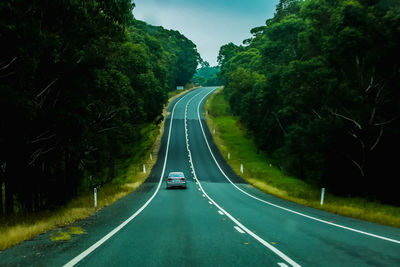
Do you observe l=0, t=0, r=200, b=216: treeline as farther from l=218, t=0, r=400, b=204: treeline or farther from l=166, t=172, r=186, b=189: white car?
l=218, t=0, r=400, b=204: treeline

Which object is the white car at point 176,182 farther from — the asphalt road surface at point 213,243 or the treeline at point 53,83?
the asphalt road surface at point 213,243

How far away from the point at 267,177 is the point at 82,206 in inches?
913

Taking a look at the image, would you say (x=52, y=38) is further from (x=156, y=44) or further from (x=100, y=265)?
(x=156, y=44)

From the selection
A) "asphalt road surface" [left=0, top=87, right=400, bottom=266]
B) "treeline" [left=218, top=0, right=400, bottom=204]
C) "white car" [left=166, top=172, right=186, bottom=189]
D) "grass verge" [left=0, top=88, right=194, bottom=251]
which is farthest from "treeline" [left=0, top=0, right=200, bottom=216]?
"treeline" [left=218, top=0, right=400, bottom=204]

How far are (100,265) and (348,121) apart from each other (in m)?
24.5

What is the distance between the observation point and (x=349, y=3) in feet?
78.4

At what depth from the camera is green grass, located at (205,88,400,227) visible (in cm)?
1697

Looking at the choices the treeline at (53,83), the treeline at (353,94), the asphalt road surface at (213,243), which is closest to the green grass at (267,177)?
the treeline at (353,94)

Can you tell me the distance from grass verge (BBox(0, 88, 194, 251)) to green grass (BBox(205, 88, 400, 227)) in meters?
11.0

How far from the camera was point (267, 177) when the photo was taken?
121 feet

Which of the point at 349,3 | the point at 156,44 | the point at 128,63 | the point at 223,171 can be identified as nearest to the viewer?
the point at 349,3

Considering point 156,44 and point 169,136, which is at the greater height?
point 156,44

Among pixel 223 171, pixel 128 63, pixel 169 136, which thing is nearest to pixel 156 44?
pixel 169 136

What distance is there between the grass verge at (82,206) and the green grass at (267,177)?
11.0 metres
